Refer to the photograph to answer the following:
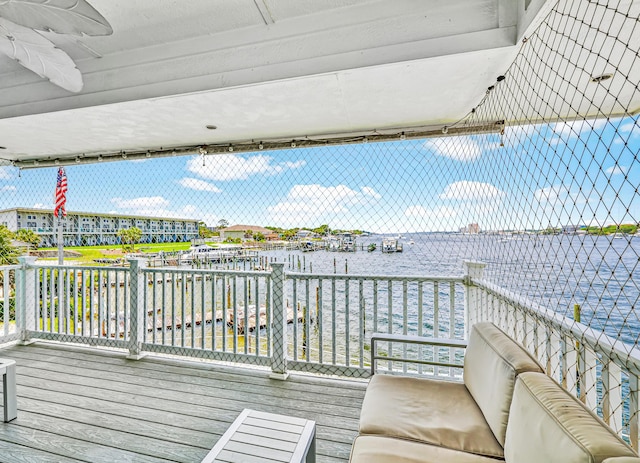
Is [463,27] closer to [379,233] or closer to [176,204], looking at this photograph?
[379,233]

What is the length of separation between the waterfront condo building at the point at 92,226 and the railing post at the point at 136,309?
34.6 inches

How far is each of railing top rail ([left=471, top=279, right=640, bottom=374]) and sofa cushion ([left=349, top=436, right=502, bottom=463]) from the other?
61 cm

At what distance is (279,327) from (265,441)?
1.58 metres

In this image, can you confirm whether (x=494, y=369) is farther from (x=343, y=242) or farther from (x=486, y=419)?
(x=343, y=242)

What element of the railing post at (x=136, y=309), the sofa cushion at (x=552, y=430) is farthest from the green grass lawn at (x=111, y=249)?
the sofa cushion at (x=552, y=430)

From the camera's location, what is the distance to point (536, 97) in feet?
8.61

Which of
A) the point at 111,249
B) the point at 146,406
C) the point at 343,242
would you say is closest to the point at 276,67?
the point at 343,242

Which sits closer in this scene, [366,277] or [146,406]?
[146,406]

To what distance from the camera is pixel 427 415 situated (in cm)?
154

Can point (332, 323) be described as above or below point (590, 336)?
below

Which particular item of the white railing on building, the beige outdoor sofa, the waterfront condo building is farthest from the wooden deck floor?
the waterfront condo building

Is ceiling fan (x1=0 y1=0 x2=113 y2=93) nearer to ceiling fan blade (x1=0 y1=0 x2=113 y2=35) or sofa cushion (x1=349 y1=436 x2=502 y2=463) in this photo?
ceiling fan blade (x1=0 y1=0 x2=113 y2=35)

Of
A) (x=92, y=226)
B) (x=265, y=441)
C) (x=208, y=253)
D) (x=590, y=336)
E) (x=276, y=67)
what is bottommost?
(x=265, y=441)

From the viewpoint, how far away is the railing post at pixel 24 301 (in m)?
3.87
